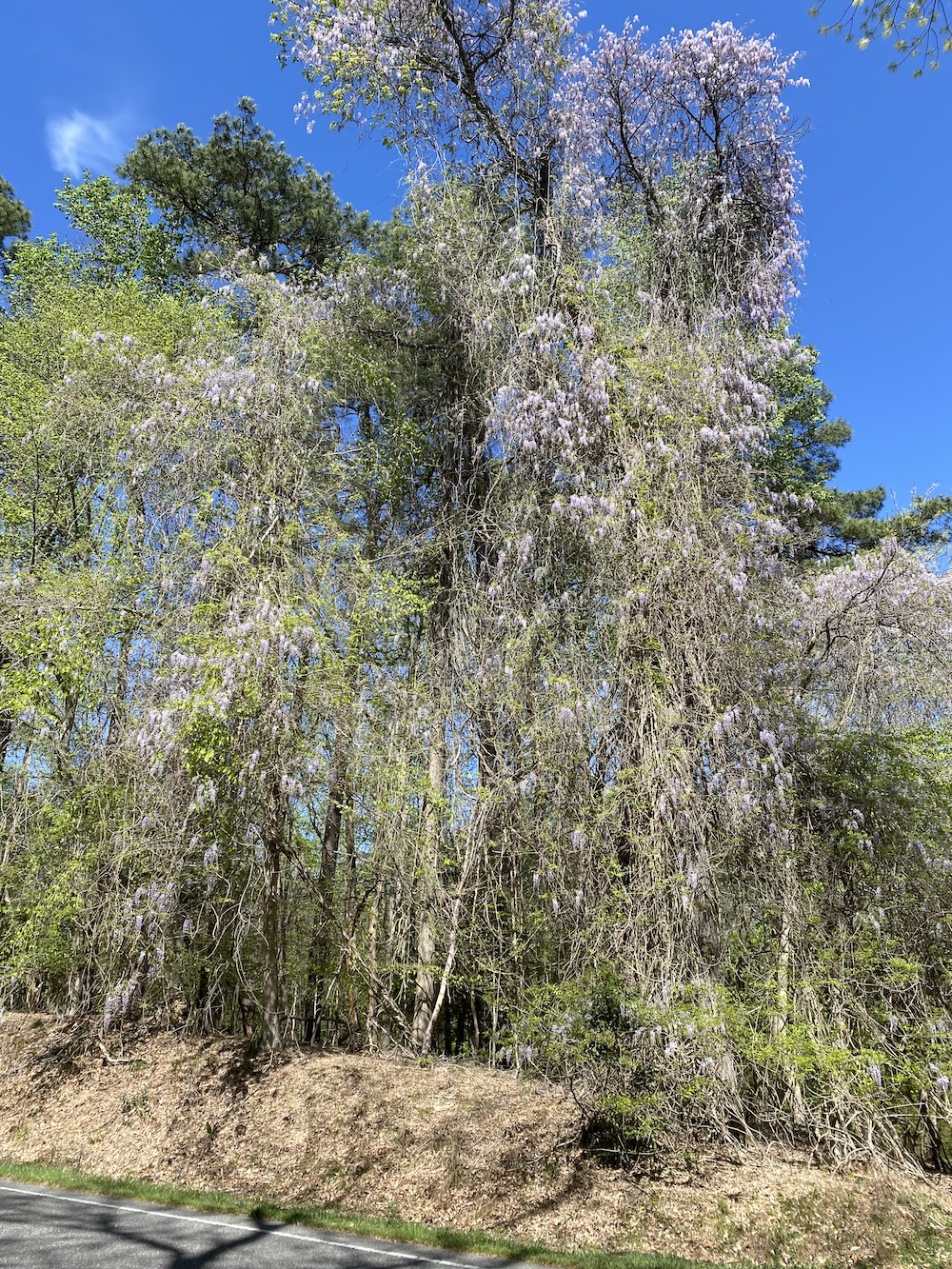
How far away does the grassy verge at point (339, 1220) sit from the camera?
17.4ft

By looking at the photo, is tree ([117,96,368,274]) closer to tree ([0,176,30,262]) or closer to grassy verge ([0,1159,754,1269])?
tree ([0,176,30,262])

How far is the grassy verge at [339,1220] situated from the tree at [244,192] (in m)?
14.6

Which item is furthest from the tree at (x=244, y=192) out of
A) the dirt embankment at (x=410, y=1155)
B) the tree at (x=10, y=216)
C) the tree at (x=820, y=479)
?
the dirt embankment at (x=410, y=1155)

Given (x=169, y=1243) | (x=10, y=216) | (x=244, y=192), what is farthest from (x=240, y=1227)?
(x=10, y=216)

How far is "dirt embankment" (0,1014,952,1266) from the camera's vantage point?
220 inches

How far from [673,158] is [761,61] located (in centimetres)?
149

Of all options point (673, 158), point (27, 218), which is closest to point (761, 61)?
point (673, 158)

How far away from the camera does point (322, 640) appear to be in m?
8.04

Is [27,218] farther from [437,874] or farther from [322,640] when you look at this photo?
[437,874]

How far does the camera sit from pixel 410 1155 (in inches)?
273

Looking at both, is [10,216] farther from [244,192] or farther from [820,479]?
[820,479]

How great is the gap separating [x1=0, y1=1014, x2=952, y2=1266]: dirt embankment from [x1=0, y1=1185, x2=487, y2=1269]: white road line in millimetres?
823

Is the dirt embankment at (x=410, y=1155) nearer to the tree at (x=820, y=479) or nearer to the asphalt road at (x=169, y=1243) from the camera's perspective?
the asphalt road at (x=169, y=1243)

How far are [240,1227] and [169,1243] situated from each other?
28.6 inches
